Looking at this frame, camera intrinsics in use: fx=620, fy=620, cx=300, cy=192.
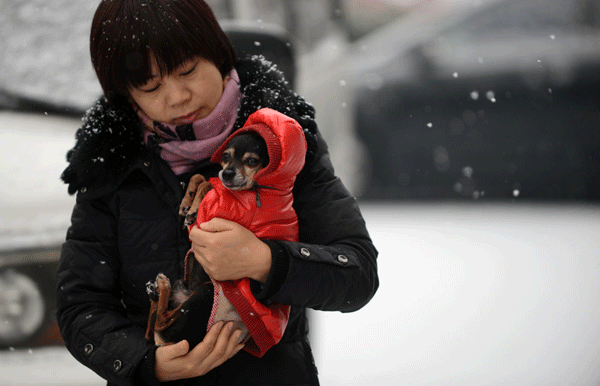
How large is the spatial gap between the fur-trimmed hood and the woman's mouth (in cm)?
7

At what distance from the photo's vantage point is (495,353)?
9.01 feet

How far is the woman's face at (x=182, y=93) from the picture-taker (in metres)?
1.06

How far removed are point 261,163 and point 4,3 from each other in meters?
1.52

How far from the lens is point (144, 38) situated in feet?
3.34

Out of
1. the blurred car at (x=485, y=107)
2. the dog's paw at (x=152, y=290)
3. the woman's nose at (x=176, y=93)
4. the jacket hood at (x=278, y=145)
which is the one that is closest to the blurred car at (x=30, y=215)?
the dog's paw at (x=152, y=290)

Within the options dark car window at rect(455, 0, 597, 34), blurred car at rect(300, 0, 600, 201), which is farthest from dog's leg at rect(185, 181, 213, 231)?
dark car window at rect(455, 0, 597, 34)

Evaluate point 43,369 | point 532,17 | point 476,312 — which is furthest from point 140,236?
point 532,17

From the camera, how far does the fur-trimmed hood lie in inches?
44.1

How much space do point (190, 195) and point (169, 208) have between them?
75 mm

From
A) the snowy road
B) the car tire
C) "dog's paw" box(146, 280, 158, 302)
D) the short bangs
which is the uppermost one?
the short bangs

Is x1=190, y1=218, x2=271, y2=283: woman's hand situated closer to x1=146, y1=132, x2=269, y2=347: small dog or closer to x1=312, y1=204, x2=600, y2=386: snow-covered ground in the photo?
x1=146, y1=132, x2=269, y2=347: small dog

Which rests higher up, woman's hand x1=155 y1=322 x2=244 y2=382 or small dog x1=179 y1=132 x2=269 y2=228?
small dog x1=179 y1=132 x2=269 y2=228

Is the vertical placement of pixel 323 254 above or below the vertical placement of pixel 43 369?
above

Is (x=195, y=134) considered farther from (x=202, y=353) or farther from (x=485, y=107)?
(x=485, y=107)
